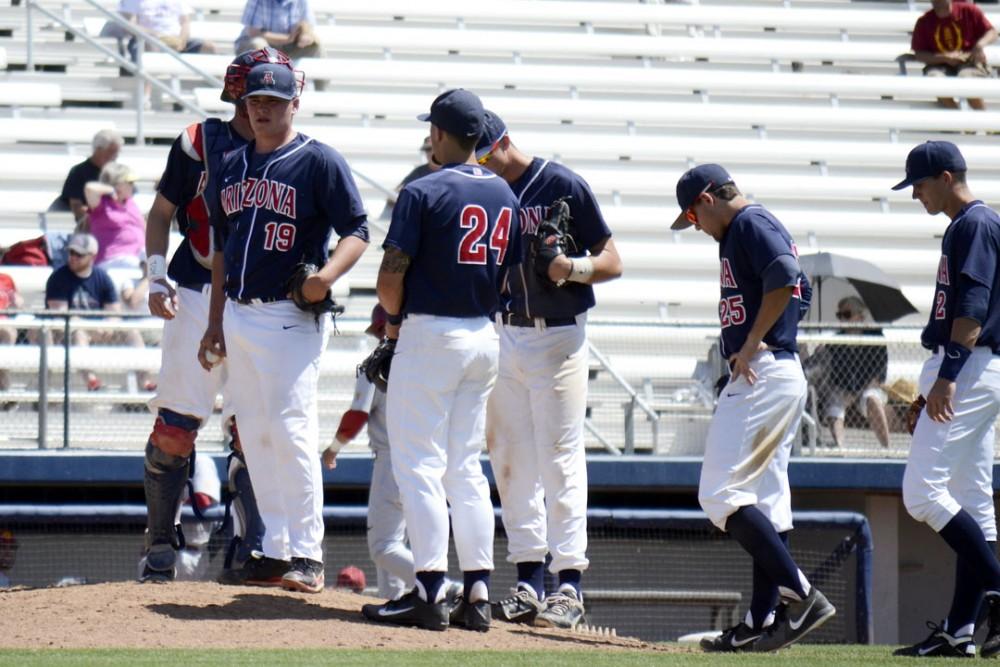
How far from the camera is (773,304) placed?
607 centimetres

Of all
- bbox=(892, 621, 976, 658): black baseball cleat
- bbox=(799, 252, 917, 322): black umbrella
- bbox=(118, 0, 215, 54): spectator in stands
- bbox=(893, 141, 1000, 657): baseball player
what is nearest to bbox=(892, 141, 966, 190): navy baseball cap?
bbox=(893, 141, 1000, 657): baseball player

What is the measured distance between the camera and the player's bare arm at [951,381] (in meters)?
6.28

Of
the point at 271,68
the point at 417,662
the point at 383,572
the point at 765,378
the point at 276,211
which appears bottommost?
the point at 383,572

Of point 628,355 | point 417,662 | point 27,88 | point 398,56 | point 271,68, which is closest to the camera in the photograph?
point 417,662

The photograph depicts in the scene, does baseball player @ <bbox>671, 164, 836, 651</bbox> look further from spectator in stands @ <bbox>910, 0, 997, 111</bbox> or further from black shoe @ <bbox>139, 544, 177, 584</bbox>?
spectator in stands @ <bbox>910, 0, 997, 111</bbox>

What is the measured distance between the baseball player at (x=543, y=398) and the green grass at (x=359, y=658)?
75 centimetres

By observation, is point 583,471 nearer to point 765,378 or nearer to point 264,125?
point 765,378

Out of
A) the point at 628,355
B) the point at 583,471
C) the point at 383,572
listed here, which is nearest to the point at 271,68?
the point at 583,471

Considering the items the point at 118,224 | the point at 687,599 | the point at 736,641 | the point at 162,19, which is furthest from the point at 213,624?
the point at 162,19

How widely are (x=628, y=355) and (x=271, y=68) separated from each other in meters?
4.45

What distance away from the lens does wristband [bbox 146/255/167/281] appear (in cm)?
641

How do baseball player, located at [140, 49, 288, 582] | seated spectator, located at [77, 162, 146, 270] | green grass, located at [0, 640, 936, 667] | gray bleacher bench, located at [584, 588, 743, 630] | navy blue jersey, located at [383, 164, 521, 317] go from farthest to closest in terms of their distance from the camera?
seated spectator, located at [77, 162, 146, 270] → gray bleacher bench, located at [584, 588, 743, 630] → baseball player, located at [140, 49, 288, 582] → navy blue jersey, located at [383, 164, 521, 317] → green grass, located at [0, 640, 936, 667]

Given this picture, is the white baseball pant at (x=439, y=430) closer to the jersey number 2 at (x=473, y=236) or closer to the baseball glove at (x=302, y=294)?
the jersey number 2 at (x=473, y=236)

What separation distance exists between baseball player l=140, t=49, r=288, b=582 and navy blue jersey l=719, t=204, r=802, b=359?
6.66ft
